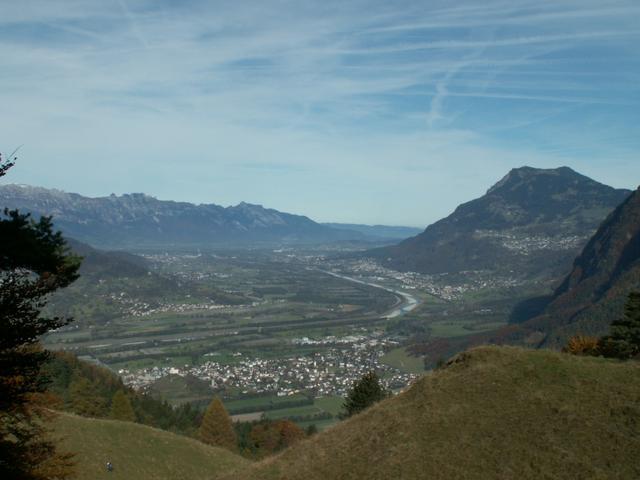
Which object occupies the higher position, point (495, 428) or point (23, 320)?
point (23, 320)

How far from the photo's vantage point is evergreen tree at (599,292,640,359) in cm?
3891

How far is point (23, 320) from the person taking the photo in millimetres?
16906

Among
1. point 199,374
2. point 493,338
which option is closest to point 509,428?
point 199,374

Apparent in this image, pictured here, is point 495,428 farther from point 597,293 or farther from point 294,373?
point 597,293

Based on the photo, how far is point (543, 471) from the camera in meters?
20.0

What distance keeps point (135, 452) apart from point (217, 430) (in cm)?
1932

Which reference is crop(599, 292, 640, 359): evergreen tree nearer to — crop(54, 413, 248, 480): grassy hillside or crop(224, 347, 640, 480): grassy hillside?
crop(224, 347, 640, 480): grassy hillside

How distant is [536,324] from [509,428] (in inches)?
5474

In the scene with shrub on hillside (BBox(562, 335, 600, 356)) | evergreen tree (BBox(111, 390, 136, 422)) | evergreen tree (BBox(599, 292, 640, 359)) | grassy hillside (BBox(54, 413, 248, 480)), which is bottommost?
evergreen tree (BBox(111, 390, 136, 422))

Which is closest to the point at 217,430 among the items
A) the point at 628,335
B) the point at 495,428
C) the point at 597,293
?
the point at 628,335

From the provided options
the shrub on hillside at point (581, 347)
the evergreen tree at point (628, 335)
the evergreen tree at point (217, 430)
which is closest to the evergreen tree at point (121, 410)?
the evergreen tree at point (217, 430)

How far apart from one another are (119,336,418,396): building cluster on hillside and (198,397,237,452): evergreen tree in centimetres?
4528

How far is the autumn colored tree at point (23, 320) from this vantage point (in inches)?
650

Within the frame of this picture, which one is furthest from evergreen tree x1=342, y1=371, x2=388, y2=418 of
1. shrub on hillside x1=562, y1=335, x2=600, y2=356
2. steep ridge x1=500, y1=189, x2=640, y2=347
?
steep ridge x1=500, y1=189, x2=640, y2=347
